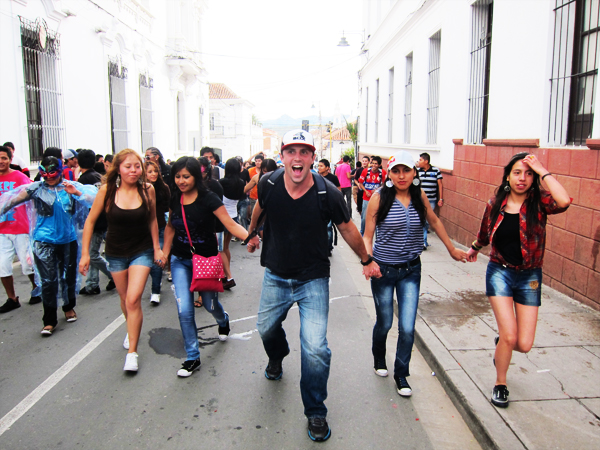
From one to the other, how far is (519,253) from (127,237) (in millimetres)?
3205

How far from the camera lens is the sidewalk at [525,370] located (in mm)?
3258

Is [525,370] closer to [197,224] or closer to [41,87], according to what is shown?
[197,224]

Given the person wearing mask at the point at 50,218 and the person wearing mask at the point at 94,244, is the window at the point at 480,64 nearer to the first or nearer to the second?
the person wearing mask at the point at 94,244

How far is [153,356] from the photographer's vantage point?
15.5 ft

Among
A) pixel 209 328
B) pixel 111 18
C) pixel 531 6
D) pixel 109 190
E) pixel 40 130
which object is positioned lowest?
pixel 209 328

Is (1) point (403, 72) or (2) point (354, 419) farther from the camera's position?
(1) point (403, 72)

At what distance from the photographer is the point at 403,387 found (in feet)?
13.0

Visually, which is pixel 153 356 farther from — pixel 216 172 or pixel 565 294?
pixel 216 172

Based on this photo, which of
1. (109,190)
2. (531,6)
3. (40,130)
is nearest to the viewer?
(109,190)

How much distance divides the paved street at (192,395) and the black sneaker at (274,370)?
6 centimetres

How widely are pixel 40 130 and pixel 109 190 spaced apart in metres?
8.37

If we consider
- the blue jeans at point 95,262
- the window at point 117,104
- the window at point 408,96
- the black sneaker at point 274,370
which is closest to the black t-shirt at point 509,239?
the black sneaker at point 274,370

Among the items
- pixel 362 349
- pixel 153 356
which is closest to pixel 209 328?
pixel 153 356

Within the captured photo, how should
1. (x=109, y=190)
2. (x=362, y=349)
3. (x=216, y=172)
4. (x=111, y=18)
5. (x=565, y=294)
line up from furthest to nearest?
(x=111, y=18) → (x=216, y=172) → (x=565, y=294) → (x=362, y=349) → (x=109, y=190)
